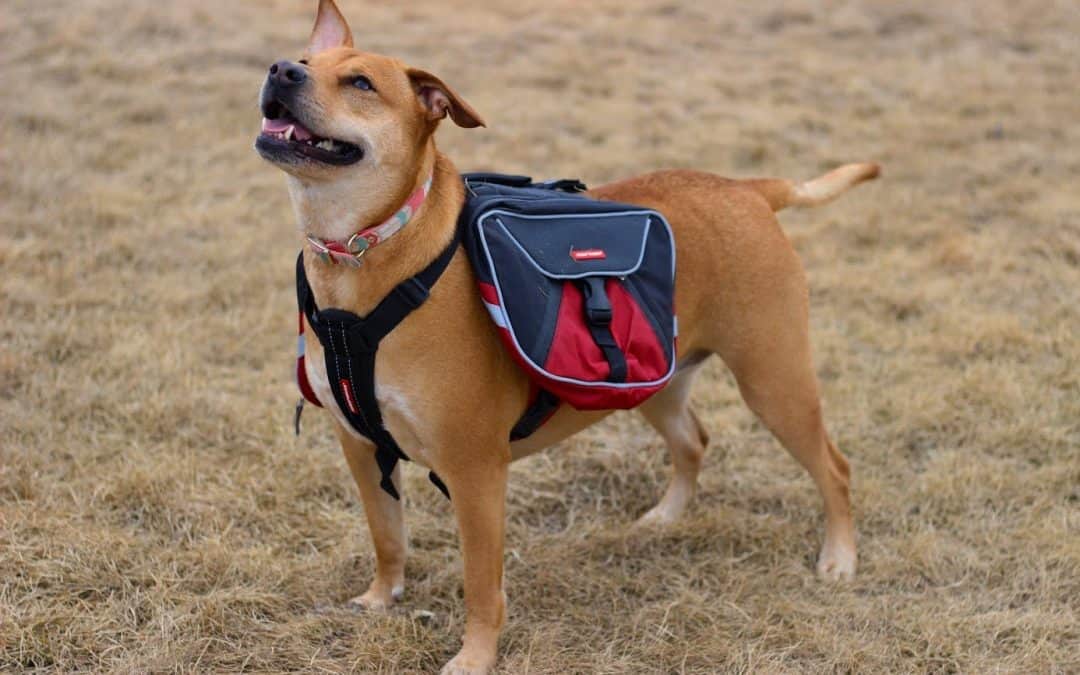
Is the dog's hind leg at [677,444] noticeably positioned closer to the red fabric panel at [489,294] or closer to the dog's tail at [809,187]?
the dog's tail at [809,187]

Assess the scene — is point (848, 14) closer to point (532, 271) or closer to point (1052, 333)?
point (1052, 333)

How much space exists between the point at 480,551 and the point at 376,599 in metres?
0.66

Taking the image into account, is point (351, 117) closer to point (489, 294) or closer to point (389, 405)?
point (489, 294)

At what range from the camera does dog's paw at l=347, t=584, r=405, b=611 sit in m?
3.91

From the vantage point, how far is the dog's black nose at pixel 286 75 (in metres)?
2.97

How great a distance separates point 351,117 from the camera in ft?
10.00

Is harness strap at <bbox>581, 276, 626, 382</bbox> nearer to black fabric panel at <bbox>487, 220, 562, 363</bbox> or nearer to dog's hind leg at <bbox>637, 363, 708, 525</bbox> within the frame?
black fabric panel at <bbox>487, 220, 562, 363</bbox>

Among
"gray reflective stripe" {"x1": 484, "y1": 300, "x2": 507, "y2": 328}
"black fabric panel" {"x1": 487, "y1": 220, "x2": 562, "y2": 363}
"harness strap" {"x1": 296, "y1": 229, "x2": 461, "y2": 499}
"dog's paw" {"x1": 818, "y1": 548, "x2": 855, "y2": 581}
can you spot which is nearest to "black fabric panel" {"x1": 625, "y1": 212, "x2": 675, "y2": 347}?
"black fabric panel" {"x1": 487, "y1": 220, "x2": 562, "y2": 363}

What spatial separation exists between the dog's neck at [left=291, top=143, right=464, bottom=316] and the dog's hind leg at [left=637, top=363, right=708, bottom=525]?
61.9 inches

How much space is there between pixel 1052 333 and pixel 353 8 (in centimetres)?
801

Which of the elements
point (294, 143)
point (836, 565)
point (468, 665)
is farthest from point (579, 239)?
point (836, 565)

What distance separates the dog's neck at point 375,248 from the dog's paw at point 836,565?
202 centimetres

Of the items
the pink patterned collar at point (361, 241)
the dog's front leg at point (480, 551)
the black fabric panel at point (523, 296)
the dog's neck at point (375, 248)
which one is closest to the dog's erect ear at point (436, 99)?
the dog's neck at point (375, 248)

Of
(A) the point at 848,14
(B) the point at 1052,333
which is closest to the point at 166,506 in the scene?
(B) the point at 1052,333
